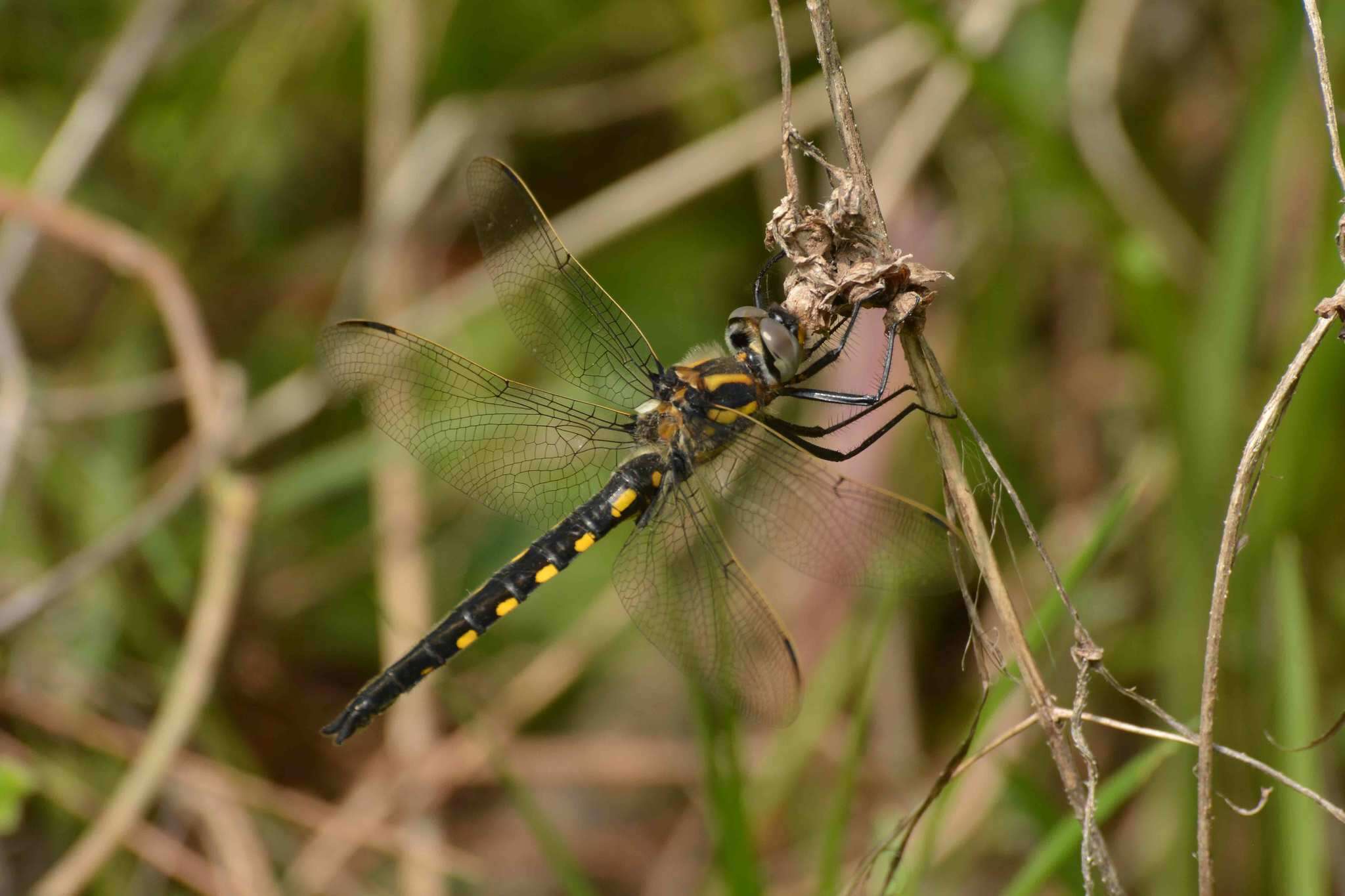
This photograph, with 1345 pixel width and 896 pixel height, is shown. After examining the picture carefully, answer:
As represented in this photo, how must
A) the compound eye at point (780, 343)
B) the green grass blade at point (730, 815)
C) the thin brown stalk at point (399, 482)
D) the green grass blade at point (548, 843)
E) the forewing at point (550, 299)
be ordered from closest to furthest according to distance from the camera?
1. the green grass blade at point (730, 815)
2. the green grass blade at point (548, 843)
3. the compound eye at point (780, 343)
4. the forewing at point (550, 299)
5. the thin brown stalk at point (399, 482)

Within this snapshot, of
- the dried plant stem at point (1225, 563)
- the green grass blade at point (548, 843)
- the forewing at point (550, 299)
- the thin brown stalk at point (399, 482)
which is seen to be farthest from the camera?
the thin brown stalk at point (399, 482)

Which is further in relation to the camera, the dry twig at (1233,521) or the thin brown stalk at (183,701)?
the thin brown stalk at (183,701)

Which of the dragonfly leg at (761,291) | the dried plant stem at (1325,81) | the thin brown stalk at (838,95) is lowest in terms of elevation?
the dried plant stem at (1325,81)

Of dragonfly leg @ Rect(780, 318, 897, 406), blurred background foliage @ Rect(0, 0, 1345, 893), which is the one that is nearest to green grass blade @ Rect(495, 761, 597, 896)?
blurred background foliage @ Rect(0, 0, 1345, 893)

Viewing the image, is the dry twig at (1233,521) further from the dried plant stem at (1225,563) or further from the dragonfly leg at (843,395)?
the dragonfly leg at (843,395)

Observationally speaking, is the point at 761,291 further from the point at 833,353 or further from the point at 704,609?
the point at 704,609

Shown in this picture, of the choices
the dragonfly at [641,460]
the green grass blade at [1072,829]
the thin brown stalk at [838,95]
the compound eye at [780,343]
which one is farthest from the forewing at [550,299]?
the green grass blade at [1072,829]

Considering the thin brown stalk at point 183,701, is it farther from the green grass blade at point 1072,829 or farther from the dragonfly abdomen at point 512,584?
the green grass blade at point 1072,829

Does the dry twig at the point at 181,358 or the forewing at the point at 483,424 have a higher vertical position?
the dry twig at the point at 181,358

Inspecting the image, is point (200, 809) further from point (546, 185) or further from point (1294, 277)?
point (1294, 277)
